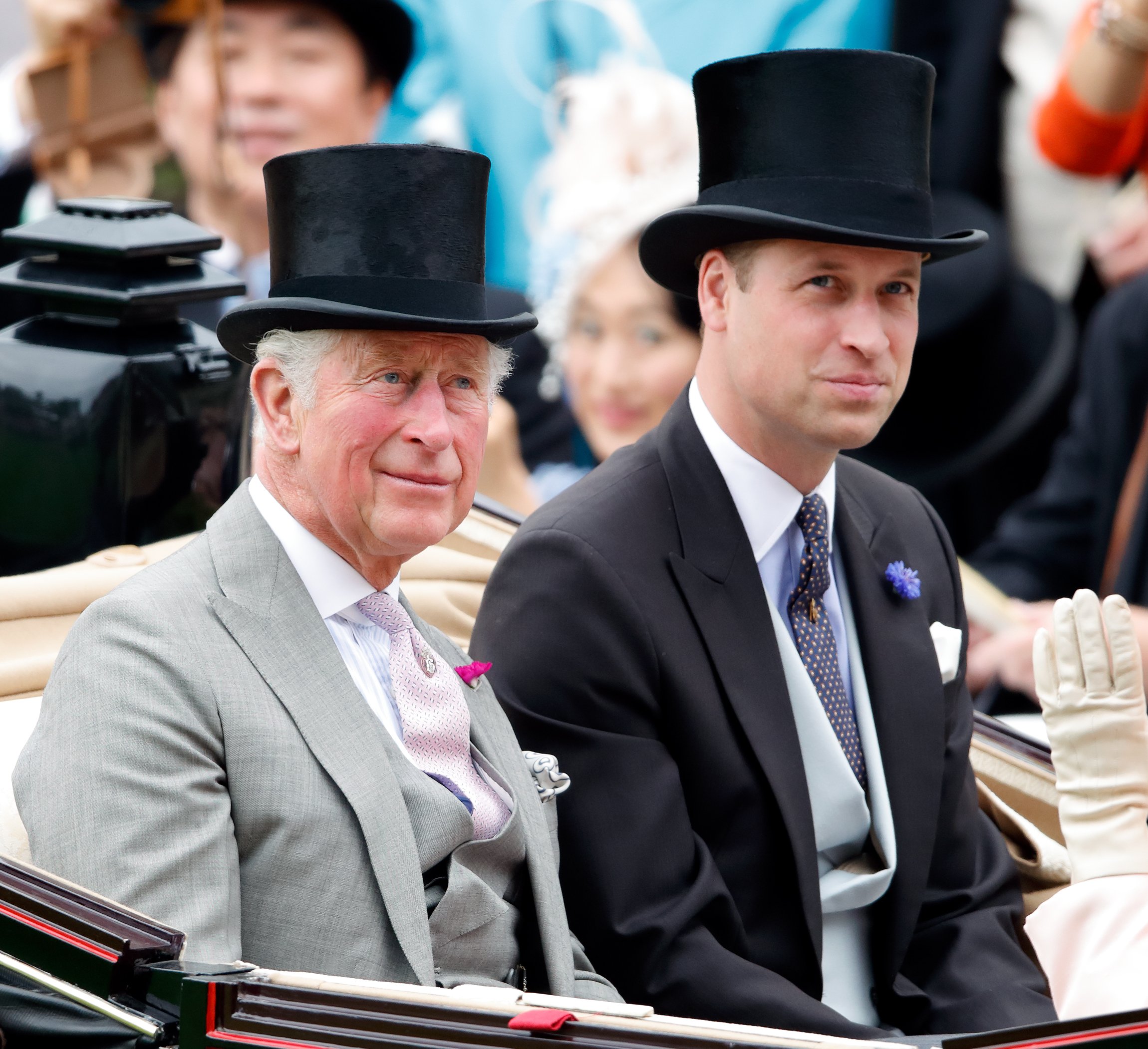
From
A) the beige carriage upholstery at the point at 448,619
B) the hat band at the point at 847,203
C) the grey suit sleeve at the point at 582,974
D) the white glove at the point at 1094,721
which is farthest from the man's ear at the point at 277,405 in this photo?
the white glove at the point at 1094,721

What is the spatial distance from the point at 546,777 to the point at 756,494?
22.4 inches

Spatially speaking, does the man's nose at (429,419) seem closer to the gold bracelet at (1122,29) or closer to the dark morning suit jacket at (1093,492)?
the dark morning suit jacket at (1093,492)

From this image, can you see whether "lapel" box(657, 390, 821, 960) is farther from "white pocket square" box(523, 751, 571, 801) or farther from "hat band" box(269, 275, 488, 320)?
"hat band" box(269, 275, 488, 320)

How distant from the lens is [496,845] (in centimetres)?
192

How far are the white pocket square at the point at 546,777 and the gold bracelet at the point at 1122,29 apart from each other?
3.19 meters

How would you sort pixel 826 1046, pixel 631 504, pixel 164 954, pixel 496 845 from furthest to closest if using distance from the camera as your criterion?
pixel 631 504
pixel 496 845
pixel 164 954
pixel 826 1046

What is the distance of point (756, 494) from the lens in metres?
2.40

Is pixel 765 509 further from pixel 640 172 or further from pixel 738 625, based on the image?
pixel 640 172

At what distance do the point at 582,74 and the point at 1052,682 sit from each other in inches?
144

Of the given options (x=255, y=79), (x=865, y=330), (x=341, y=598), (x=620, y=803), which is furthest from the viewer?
(x=255, y=79)

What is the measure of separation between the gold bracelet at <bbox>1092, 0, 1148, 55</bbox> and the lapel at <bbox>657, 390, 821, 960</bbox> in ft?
8.64

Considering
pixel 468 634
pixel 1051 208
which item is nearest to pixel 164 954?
pixel 468 634

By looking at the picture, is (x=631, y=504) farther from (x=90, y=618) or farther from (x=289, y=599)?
(x=90, y=618)

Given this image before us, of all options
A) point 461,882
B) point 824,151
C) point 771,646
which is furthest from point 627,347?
point 461,882
